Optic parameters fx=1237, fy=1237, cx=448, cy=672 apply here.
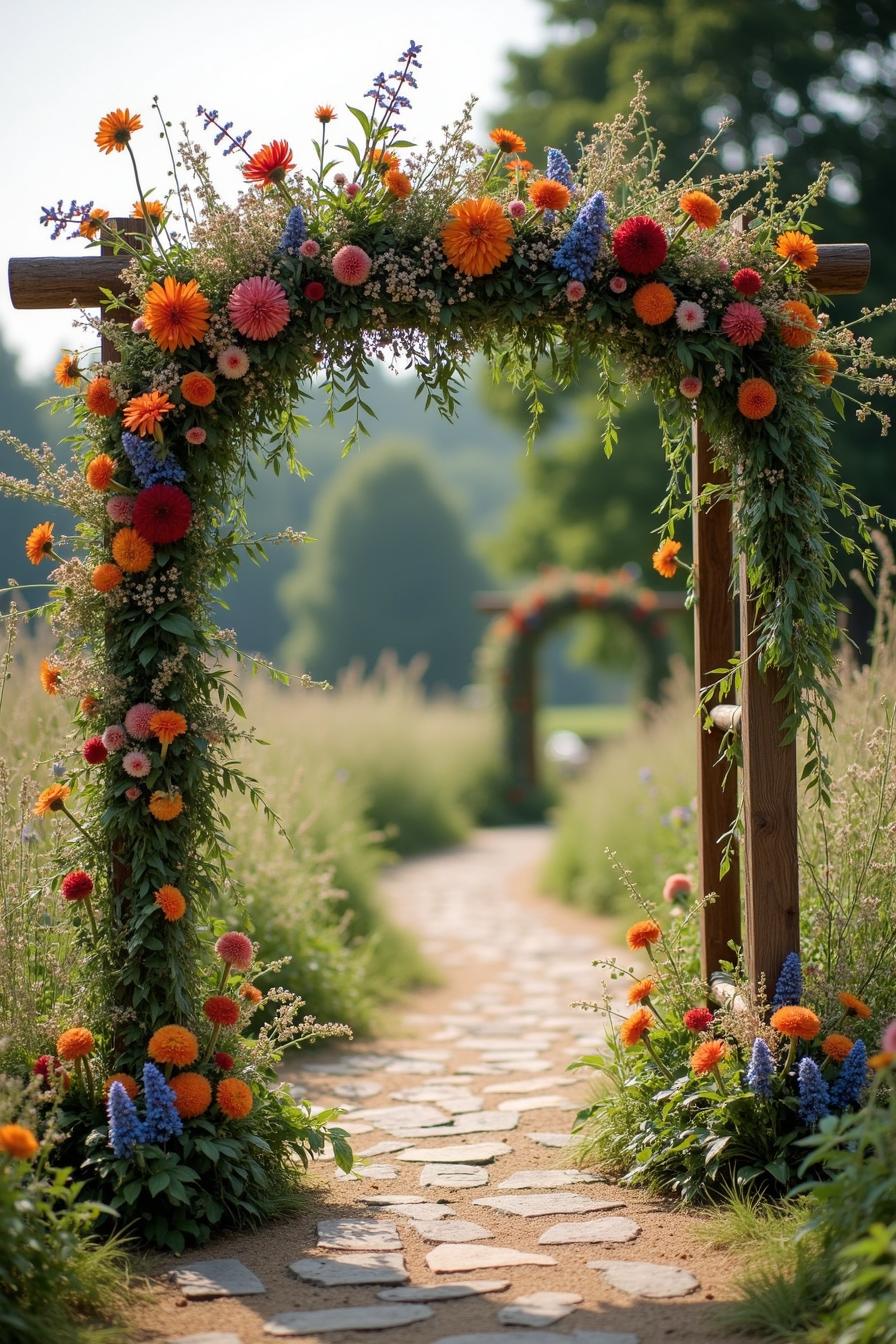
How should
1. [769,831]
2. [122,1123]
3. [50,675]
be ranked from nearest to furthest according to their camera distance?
[122,1123] → [50,675] → [769,831]

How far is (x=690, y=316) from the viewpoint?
3.33 meters

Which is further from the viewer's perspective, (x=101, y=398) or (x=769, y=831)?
(x=769, y=831)

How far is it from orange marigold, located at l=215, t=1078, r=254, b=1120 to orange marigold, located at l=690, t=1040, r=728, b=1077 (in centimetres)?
116

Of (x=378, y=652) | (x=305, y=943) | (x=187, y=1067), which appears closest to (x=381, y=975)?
(x=305, y=943)

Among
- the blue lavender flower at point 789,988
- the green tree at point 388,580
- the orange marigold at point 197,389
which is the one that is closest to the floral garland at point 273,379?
the orange marigold at point 197,389

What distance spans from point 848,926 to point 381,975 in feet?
10.3

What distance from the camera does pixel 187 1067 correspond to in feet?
10.7

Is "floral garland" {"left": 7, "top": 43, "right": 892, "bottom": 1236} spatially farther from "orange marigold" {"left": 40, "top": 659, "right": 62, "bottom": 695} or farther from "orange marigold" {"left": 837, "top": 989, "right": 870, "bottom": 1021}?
"orange marigold" {"left": 837, "top": 989, "right": 870, "bottom": 1021}

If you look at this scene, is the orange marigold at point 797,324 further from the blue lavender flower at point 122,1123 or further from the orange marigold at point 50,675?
the blue lavender flower at point 122,1123

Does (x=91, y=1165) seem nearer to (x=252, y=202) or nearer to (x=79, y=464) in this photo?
(x=79, y=464)

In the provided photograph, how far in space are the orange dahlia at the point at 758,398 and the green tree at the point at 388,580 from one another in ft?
111

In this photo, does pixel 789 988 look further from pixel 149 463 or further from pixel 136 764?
pixel 149 463

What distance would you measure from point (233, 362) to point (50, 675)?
0.97 meters

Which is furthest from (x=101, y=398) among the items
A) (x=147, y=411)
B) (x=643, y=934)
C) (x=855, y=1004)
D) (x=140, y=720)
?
(x=855, y=1004)
